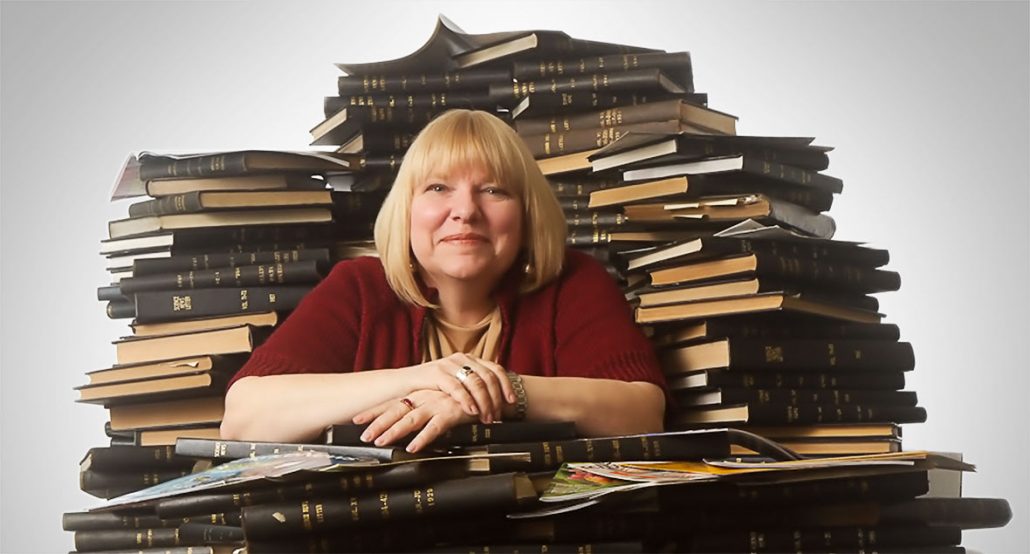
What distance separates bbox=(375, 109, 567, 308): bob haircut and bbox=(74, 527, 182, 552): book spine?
65 cm

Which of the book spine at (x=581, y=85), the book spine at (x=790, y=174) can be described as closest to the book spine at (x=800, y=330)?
the book spine at (x=790, y=174)

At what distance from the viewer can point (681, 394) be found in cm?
258

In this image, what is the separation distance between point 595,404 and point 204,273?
104 centimetres

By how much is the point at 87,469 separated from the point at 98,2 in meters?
1.81

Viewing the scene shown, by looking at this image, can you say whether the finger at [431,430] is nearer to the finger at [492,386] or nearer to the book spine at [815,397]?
the finger at [492,386]

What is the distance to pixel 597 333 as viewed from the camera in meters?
2.35

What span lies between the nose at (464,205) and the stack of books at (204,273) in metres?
0.45

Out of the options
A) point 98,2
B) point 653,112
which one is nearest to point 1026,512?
point 653,112

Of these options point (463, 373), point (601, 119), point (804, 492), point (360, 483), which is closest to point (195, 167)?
point (601, 119)

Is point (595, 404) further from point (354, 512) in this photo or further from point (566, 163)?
point (566, 163)

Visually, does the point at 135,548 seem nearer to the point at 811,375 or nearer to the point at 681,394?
the point at 681,394

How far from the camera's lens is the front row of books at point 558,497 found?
158 cm

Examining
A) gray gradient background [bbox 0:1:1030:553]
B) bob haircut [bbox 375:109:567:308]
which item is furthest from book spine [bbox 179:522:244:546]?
gray gradient background [bbox 0:1:1030:553]

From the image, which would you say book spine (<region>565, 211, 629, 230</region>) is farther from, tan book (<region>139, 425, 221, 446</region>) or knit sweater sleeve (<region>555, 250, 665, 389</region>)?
tan book (<region>139, 425, 221, 446</region>)
